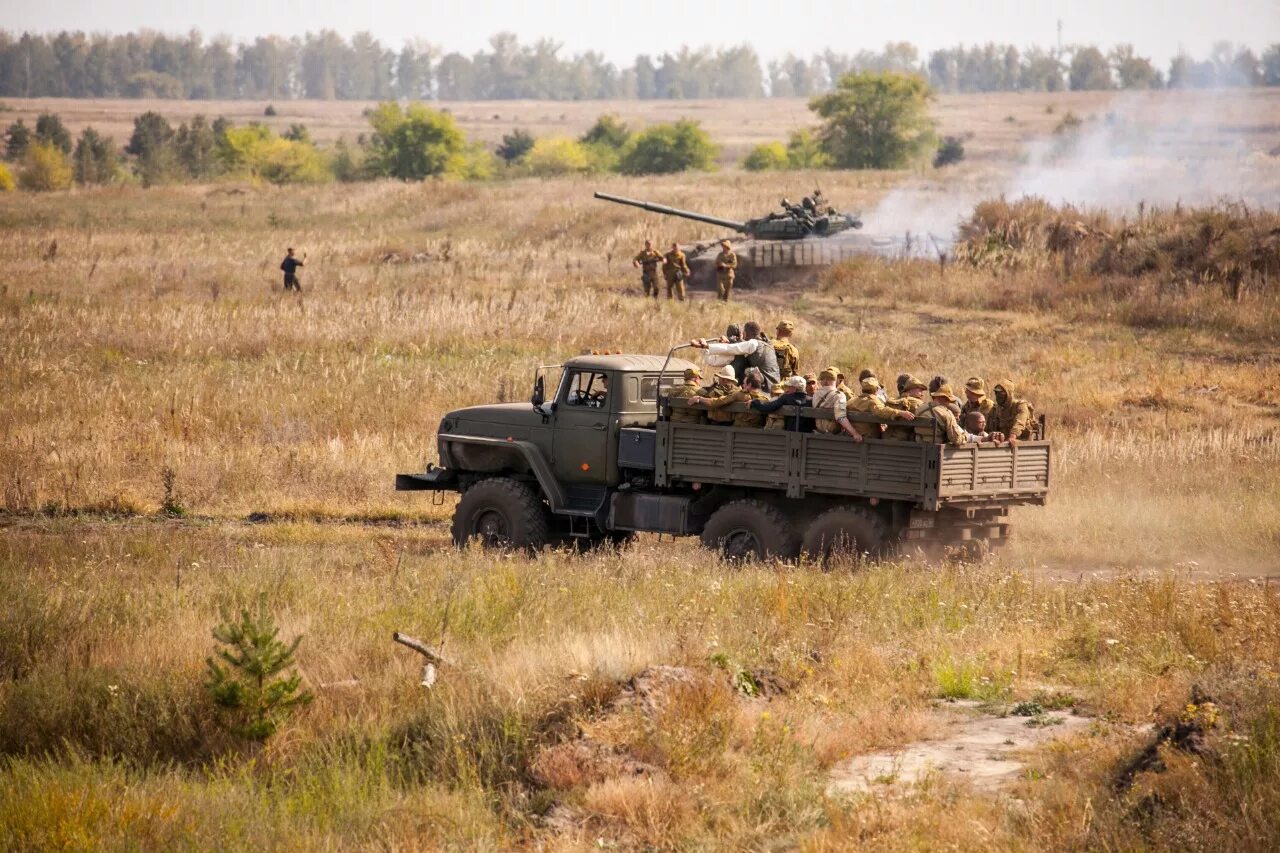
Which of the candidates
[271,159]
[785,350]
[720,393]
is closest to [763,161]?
[271,159]

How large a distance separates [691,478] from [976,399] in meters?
2.80

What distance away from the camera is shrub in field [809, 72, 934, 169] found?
86.9m

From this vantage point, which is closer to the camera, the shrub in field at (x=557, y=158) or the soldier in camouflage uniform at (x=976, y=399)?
the soldier in camouflage uniform at (x=976, y=399)

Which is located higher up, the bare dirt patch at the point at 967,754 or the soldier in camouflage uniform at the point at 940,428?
the soldier in camouflage uniform at the point at 940,428

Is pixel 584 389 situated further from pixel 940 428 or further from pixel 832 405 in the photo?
pixel 940 428

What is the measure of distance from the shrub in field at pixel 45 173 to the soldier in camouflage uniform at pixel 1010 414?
7836cm

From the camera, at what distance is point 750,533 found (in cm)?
1541

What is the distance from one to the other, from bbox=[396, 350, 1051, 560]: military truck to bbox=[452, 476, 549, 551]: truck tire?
0.05 ft

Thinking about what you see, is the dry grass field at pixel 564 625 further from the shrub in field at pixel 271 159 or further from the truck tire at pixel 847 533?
the shrub in field at pixel 271 159

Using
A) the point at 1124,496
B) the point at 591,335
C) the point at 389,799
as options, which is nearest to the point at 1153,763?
the point at 389,799

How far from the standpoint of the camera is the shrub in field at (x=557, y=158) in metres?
95.4

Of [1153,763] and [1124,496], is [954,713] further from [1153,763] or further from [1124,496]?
[1124,496]

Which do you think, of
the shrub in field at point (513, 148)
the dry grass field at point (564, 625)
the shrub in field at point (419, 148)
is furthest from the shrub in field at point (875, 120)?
the dry grass field at point (564, 625)

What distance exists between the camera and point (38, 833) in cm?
848
